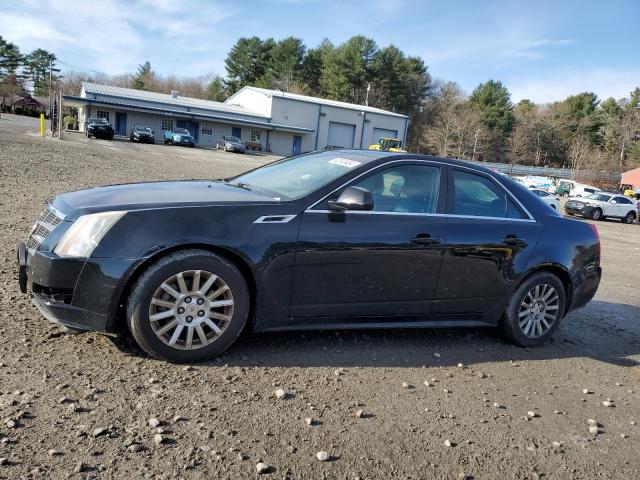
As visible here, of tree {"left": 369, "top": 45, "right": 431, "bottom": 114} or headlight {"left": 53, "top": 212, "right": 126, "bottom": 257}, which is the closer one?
headlight {"left": 53, "top": 212, "right": 126, "bottom": 257}

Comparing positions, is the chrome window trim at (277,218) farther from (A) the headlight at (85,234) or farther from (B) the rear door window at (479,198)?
(B) the rear door window at (479,198)

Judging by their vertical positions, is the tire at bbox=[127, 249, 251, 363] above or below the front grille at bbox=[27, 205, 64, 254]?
below

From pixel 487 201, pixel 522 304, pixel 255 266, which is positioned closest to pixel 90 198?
pixel 255 266

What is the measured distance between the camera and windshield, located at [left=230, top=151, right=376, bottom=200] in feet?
13.5

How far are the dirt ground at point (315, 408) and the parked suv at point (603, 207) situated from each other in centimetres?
2700

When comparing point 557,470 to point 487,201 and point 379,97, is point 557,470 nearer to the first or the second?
point 487,201

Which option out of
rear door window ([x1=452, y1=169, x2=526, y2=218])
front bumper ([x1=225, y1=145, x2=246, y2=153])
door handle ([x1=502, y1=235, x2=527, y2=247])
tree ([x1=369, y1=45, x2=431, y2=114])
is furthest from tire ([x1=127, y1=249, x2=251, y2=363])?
tree ([x1=369, y1=45, x2=431, y2=114])

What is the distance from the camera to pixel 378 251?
4043 mm

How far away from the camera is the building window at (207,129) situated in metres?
53.3

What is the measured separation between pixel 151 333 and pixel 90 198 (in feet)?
3.74

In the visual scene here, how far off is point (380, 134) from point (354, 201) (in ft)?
199

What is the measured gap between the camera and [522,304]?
15.8ft

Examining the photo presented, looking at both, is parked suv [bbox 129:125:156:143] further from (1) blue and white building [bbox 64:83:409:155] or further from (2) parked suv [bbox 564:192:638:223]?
(2) parked suv [bbox 564:192:638:223]

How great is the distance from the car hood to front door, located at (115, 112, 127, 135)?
4916 cm
